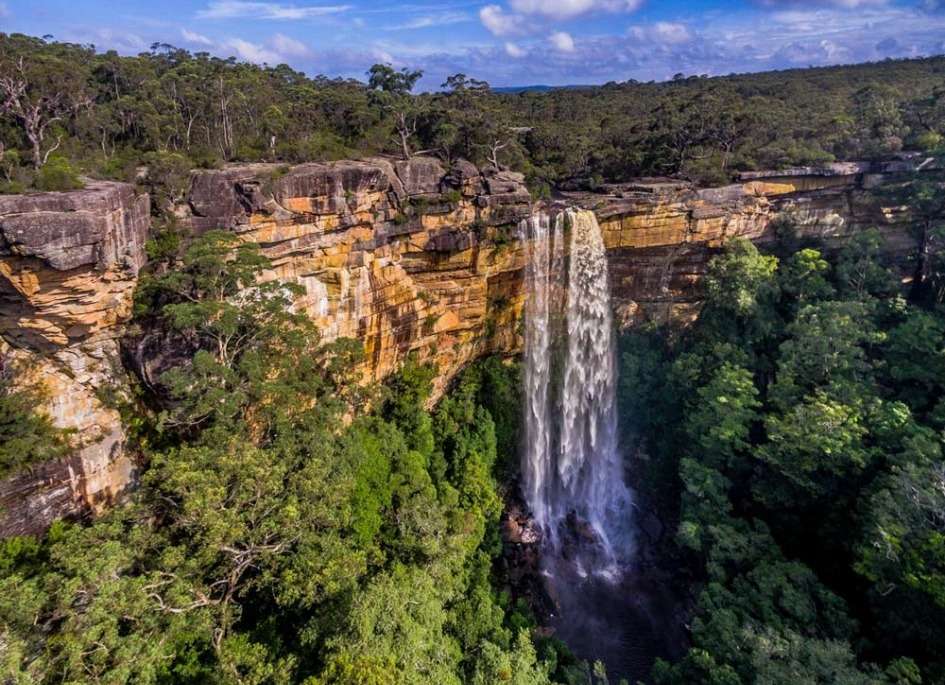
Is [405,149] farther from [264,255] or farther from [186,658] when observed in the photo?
[186,658]

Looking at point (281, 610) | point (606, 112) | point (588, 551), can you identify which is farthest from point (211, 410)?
point (606, 112)

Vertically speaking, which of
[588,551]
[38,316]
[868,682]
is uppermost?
[38,316]

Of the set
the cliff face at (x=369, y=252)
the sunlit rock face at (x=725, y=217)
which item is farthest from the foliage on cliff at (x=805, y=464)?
the cliff face at (x=369, y=252)

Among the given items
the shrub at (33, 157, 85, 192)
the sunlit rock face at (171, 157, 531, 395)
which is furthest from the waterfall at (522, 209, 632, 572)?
the shrub at (33, 157, 85, 192)

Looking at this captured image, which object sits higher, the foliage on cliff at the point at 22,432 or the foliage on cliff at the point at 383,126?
the foliage on cliff at the point at 383,126

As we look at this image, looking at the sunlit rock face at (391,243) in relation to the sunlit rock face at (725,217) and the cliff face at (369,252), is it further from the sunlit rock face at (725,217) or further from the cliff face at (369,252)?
the sunlit rock face at (725,217)

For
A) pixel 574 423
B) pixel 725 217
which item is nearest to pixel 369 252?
pixel 574 423
